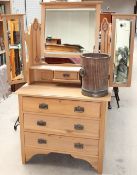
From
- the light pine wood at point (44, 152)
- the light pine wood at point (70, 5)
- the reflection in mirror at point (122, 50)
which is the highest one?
the light pine wood at point (70, 5)

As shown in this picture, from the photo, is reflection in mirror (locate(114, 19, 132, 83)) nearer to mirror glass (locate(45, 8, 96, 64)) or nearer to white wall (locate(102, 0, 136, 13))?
mirror glass (locate(45, 8, 96, 64))

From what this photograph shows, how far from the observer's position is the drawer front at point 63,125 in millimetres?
1932

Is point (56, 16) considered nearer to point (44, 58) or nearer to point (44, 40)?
point (44, 40)

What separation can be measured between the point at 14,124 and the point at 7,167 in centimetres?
79

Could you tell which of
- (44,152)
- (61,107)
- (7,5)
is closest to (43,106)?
(61,107)

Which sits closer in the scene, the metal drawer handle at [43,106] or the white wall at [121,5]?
the metal drawer handle at [43,106]

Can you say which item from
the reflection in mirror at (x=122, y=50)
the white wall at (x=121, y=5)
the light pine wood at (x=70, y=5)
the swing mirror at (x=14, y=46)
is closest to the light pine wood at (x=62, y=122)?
the swing mirror at (x=14, y=46)

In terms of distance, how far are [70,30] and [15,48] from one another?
493 millimetres

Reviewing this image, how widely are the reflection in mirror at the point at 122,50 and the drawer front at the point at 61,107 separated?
348mm

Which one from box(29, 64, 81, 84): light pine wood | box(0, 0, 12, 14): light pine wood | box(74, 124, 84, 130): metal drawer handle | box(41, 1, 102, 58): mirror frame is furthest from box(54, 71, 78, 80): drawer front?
box(0, 0, 12, 14): light pine wood

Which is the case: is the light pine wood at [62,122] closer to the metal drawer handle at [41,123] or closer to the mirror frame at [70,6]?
the metal drawer handle at [41,123]

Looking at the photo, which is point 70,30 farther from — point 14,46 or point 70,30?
point 14,46

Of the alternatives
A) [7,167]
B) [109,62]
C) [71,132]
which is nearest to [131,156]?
[71,132]

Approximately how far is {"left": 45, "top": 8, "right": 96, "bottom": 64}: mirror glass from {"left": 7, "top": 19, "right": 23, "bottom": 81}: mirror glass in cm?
26
